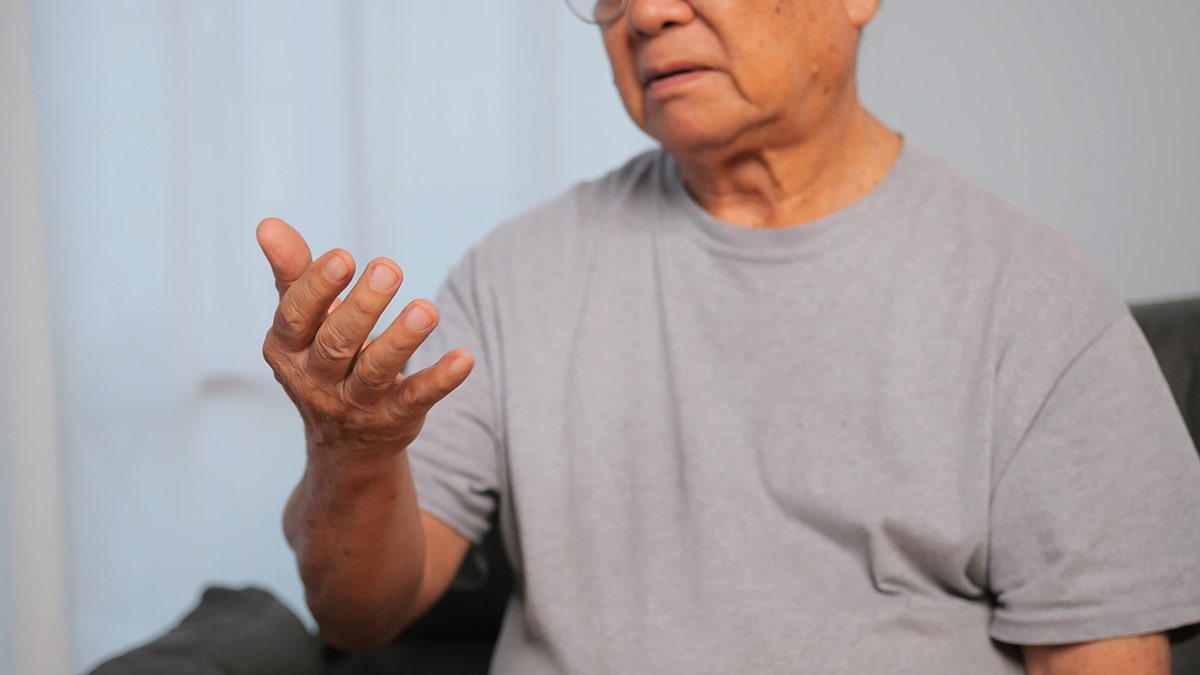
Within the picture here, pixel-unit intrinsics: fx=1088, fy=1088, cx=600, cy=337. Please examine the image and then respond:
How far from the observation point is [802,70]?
3.37ft

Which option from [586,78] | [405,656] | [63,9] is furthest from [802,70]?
[63,9]

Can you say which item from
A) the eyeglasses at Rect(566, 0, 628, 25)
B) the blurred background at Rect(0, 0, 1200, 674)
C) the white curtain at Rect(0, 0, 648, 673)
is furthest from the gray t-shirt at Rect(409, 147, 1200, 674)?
the white curtain at Rect(0, 0, 648, 673)

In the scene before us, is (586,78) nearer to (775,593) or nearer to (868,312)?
(868,312)

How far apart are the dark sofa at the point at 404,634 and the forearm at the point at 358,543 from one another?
7.8 inches

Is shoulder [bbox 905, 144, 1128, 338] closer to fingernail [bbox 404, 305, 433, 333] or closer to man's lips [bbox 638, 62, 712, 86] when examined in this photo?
man's lips [bbox 638, 62, 712, 86]

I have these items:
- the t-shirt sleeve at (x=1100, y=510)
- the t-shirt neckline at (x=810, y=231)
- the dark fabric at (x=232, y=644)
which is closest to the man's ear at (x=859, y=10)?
the t-shirt neckline at (x=810, y=231)

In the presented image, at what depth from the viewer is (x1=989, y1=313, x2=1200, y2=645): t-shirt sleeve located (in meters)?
0.92

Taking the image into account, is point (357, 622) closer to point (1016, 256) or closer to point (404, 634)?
point (404, 634)

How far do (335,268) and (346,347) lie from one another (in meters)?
0.06

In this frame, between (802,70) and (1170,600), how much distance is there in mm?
564

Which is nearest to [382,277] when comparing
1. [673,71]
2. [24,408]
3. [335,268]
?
[335,268]

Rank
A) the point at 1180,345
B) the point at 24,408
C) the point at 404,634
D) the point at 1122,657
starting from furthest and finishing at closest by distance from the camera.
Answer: the point at 24,408
the point at 404,634
the point at 1180,345
the point at 1122,657

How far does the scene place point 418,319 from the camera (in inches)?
26.7

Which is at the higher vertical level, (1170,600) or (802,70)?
(802,70)
